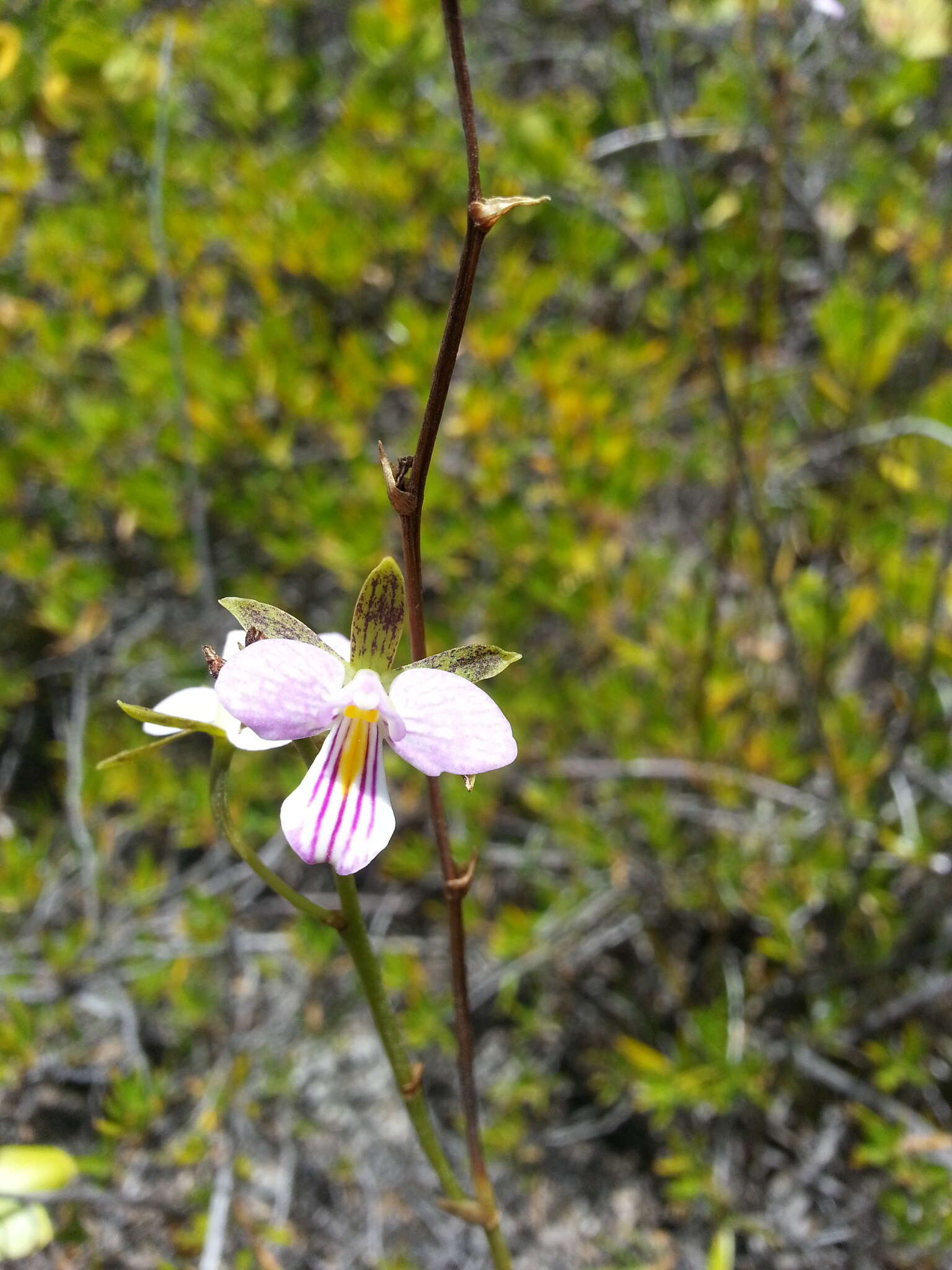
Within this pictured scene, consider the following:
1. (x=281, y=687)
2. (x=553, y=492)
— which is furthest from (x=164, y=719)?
(x=553, y=492)

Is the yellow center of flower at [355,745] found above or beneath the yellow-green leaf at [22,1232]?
above

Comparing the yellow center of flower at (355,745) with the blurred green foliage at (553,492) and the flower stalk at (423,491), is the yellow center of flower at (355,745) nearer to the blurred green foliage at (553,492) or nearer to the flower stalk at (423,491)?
the flower stalk at (423,491)

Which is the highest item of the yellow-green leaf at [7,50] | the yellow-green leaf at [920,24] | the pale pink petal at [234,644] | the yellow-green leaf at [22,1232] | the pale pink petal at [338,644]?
the yellow-green leaf at [920,24]

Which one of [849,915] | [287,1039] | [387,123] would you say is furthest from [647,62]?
[287,1039]

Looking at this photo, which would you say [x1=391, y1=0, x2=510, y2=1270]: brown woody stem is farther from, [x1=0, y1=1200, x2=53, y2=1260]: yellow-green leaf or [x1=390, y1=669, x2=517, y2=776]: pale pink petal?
[x1=0, y1=1200, x2=53, y2=1260]: yellow-green leaf

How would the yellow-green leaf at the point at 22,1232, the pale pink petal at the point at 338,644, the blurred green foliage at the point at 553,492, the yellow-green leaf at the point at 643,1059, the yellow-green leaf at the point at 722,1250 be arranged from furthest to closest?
the blurred green foliage at the point at 553,492 → the yellow-green leaf at the point at 643,1059 → the yellow-green leaf at the point at 722,1250 → the yellow-green leaf at the point at 22,1232 → the pale pink petal at the point at 338,644

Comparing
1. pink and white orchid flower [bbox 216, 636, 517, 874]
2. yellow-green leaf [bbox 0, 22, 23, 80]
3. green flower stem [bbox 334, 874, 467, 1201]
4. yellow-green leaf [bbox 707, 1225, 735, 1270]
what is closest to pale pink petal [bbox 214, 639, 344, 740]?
pink and white orchid flower [bbox 216, 636, 517, 874]

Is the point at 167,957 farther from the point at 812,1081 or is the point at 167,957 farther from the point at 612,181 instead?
the point at 612,181

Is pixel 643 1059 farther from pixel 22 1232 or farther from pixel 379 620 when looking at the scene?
pixel 379 620

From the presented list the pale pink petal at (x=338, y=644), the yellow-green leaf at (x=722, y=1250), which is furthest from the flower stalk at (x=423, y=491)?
the yellow-green leaf at (x=722, y=1250)
